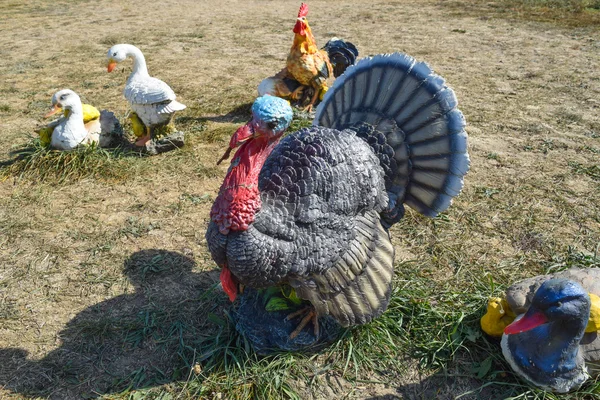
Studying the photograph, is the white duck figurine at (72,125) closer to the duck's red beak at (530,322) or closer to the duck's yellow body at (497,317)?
the duck's yellow body at (497,317)

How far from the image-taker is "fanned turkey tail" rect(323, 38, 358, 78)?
19.7 feet

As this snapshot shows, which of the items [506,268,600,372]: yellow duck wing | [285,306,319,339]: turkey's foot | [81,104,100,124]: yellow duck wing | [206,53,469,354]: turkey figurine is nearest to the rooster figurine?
[81,104,100,124]: yellow duck wing

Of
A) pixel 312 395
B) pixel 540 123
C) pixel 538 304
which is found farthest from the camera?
pixel 540 123

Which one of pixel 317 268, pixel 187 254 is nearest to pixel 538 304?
pixel 317 268

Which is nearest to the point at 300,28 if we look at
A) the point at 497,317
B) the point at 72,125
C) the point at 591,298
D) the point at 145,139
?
the point at 145,139

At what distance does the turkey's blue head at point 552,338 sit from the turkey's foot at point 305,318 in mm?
1073

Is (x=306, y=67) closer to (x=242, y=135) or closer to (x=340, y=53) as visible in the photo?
(x=340, y=53)

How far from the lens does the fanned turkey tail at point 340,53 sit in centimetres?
599

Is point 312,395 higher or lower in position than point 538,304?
lower

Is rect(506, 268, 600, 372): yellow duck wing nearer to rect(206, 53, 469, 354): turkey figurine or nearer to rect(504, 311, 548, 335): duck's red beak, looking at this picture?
rect(504, 311, 548, 335): duck's red beak

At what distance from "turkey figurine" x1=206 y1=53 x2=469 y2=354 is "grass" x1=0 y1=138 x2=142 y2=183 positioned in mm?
2569

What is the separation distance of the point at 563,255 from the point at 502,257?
461mm

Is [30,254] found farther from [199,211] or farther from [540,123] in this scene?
[540,123]

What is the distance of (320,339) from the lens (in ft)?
9.82
